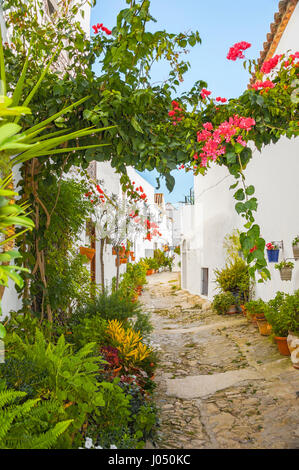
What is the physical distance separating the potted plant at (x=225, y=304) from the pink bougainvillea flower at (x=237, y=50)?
21.0 feet

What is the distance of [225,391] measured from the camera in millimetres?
3941

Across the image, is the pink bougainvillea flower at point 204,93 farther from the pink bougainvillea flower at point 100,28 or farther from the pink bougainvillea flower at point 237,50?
the pink bougainvillea flower at point 100,28

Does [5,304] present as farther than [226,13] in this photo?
No

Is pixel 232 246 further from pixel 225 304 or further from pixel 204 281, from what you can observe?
pixel 204 281

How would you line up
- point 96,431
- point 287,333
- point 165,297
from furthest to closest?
point 165,297
point 287,333
point 96,431

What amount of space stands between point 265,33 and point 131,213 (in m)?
3.77

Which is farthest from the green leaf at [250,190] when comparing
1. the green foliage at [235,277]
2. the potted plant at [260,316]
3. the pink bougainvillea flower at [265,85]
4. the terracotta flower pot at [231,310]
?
the terracotta flower pot at [231,310]

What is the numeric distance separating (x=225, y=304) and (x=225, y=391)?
427 cm

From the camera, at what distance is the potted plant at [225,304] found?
812 cm

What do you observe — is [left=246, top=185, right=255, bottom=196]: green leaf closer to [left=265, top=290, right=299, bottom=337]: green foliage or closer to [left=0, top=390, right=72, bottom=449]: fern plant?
[left=0, top=390, right=72, bottom=449]: fern plant

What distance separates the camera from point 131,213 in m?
6.88

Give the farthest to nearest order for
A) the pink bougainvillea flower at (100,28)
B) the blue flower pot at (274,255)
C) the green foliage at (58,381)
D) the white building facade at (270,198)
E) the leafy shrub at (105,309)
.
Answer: the blue flower pot at (274,255) < the white building facade at (270,198) < the leafy shrub at (105,309) < the pink bougainvillea flower at (100,28) < the green foliage at (58,381)
